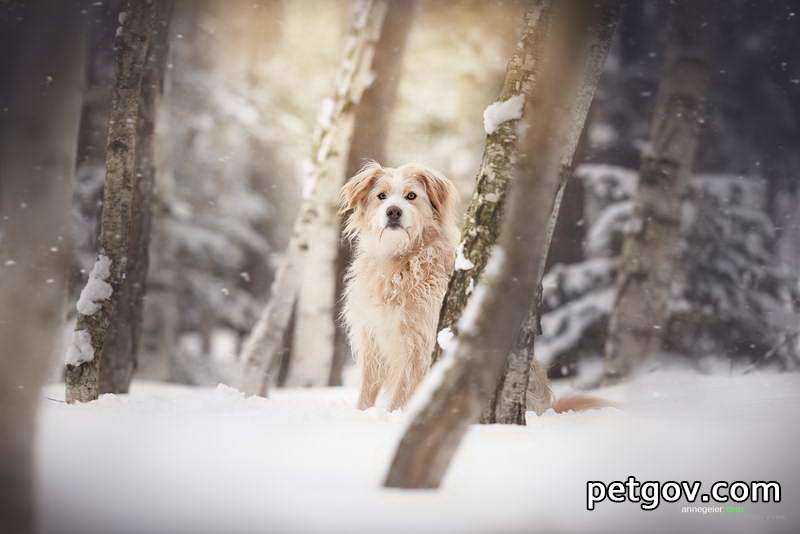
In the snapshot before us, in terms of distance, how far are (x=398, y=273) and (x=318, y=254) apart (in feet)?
10.0

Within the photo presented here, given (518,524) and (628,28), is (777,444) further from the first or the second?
(628,28)

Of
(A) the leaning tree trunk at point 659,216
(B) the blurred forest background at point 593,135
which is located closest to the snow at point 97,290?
(B) the blurred forest background at point 593,135

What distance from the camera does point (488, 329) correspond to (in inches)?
117

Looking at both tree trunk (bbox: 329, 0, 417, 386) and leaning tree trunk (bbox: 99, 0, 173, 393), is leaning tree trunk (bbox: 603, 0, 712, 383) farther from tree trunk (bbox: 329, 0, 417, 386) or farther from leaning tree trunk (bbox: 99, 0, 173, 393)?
leaning tree trunk (bbox: 99, 0, 173, 393)

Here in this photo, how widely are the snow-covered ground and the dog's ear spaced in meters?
1.98

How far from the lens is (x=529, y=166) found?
10.1ft

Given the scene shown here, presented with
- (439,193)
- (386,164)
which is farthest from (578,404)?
(386,164)

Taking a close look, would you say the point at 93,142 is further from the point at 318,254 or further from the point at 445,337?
the point at 445,337

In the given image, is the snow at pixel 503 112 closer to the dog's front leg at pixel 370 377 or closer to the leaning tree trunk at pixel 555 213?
the leaning tree trunk at pixel 555 213

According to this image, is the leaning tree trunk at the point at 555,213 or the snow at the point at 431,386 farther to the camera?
the leaning tree trunk at the point at 555,213

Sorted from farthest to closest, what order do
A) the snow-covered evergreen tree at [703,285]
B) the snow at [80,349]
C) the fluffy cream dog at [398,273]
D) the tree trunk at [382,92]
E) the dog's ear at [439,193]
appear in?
the snow-covered evergreen tree at [703,285] → the tree trunk at [382,92] → the dog's ear at [439,193] → the fluffy cream dog at [398,273] → the snow at [80,349]

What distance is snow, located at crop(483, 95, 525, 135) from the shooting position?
3814 mm

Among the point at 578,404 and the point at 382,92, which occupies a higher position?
the point at 382,92

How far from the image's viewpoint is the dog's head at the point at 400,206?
18.3 ft
